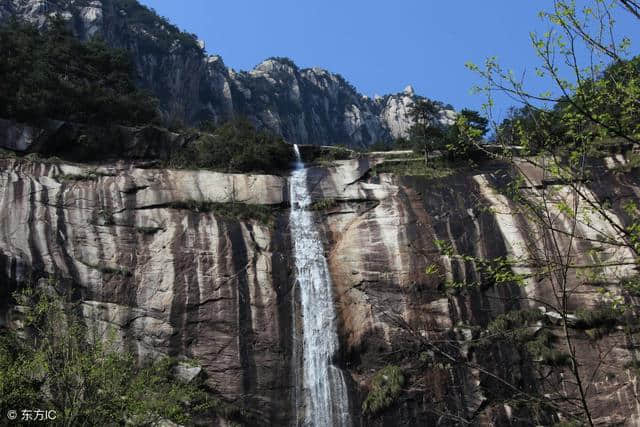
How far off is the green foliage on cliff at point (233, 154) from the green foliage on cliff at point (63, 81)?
4903mm

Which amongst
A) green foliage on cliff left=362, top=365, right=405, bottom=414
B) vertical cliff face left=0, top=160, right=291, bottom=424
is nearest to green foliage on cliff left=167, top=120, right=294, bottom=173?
vertical cliff face left=0, top=160, right=291, bottom=424

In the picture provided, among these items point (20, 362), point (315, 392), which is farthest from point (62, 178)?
point (315, 392)

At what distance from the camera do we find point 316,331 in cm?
1912

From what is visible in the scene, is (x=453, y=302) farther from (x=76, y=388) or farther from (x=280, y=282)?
(x=76, y=388)

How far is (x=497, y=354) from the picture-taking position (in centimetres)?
1766

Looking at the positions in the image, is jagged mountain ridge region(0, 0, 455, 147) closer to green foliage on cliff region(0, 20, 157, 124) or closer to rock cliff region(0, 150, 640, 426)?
green foliage on cliff region(0, 20, 157, 124)

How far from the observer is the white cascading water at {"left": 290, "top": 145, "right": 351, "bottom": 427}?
1717cm

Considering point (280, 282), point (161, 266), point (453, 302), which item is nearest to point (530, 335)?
point (453, 302)

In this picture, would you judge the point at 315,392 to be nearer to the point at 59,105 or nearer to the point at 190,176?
the point at 190,176

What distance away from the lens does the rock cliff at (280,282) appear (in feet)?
55.7

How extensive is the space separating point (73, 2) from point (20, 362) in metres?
58.5

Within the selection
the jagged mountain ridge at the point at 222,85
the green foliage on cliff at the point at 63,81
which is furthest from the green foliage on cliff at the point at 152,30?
the green foliage on cliff at the point at 63,81

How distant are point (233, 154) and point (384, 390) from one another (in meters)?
15.6

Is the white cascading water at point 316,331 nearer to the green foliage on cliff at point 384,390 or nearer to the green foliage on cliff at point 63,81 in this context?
the green foliage on cliff at point 384,390
